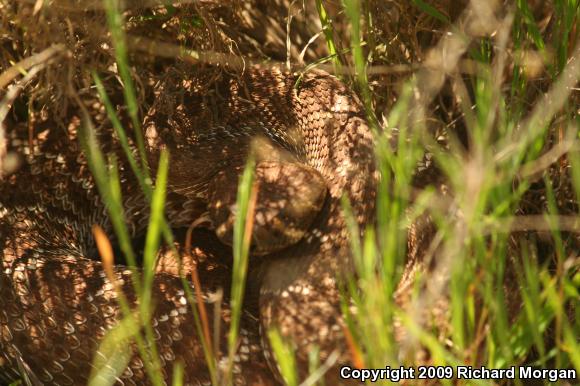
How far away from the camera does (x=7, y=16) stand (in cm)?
303

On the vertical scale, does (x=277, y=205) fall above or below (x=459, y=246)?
above

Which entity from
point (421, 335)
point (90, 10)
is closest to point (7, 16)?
point (90, 10)

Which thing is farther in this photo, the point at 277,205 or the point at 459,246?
the point at 277,205

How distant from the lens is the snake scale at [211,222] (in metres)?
2.96

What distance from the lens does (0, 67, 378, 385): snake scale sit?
2.96 meters

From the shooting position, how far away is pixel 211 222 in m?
3.35

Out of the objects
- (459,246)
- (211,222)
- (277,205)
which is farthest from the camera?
(211,222)

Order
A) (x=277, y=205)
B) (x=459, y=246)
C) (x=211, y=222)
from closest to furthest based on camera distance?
(x=459, y=246) → (x=277, y=205) → (x=211, y=222)

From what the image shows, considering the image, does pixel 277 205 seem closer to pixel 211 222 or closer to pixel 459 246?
pixel 211 222

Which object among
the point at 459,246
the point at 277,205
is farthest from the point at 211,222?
the point at 459,246

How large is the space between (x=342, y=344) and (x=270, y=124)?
1.41 meters

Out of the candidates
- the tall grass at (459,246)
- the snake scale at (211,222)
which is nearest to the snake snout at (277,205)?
the snake scale at (211,222)

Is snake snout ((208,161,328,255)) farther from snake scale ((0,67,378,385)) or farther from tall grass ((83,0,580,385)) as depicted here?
tall grass ((83,0,580,385))

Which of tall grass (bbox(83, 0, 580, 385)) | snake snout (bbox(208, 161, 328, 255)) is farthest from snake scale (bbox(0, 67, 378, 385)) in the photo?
tall grass (bbox(83, 0, 580, 385))
